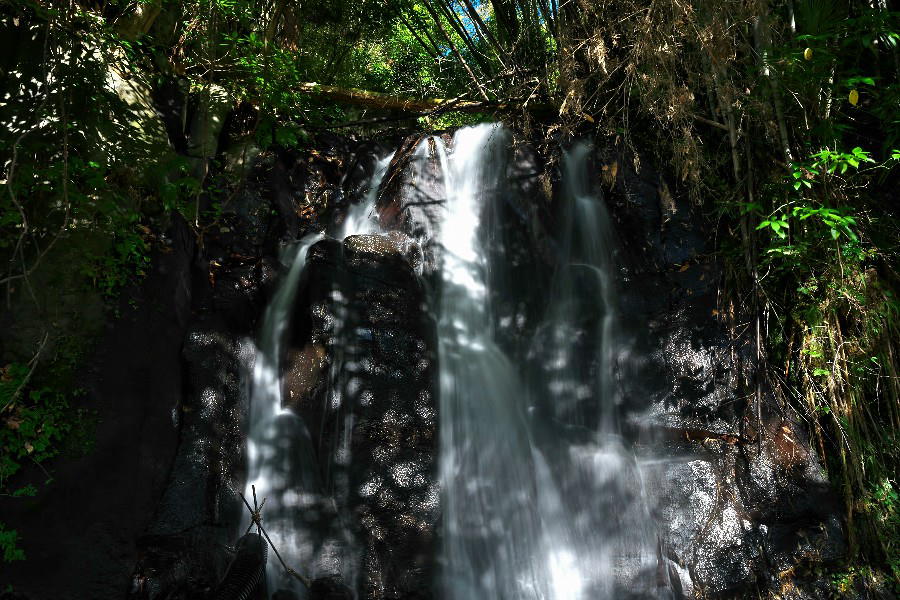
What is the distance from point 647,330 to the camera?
16.0 ft

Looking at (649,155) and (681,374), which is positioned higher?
(649,155)

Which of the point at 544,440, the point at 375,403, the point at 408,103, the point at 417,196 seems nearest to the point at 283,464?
the point at 375,403

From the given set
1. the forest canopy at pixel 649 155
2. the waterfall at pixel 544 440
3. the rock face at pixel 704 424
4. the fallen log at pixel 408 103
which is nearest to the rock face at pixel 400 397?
the rock face at pixel 704 424

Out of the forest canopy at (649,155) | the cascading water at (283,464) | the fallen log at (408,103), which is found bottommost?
the cascading water at (283,464)

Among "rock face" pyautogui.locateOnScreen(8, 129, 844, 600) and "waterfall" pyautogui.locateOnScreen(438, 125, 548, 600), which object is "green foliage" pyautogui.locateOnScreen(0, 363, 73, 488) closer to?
"rock face" pyautogui.locateOnScreen(8, 129, 844, 600)

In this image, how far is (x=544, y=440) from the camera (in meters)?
4.70

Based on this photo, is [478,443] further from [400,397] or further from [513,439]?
[400,397]

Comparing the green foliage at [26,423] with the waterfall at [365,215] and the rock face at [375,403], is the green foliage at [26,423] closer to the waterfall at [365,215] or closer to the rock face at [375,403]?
the rock face at [375,403]

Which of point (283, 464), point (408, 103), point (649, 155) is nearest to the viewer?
point (283, 464)

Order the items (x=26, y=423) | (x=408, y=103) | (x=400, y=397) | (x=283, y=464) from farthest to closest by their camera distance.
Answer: (x=408, y=103)
(x=400, y=397)
(x=283, y=464)
(x=26, y=423)

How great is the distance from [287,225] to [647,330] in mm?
3467

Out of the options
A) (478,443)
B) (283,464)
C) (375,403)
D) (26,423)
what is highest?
(375,403)

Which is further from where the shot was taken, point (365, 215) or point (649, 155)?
point (365, 215)

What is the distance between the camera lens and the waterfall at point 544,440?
4.18 m
